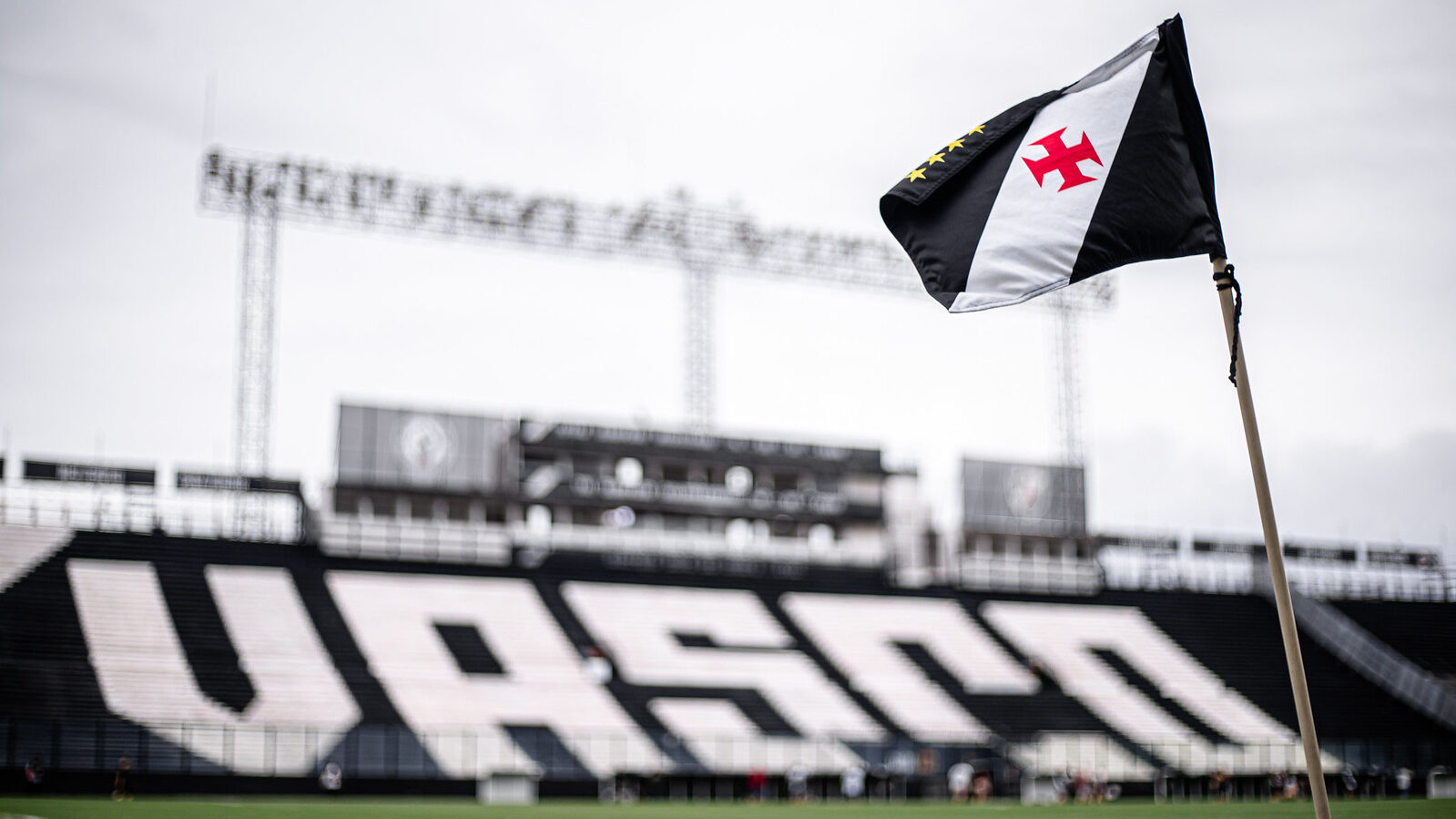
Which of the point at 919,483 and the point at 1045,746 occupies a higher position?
the point at 919,483

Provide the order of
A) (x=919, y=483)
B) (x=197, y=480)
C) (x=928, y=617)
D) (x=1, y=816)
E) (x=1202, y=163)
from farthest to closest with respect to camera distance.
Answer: (x=919, y=483) → (x=928, y=617) → (x=197, y=480) → (x=1, y=816) → (x=1202, y=163)

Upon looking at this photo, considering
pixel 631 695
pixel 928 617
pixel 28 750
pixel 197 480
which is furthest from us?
pixel 928 617

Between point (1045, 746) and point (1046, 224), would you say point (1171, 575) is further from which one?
point (1046, 224)

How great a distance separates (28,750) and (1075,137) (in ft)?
125

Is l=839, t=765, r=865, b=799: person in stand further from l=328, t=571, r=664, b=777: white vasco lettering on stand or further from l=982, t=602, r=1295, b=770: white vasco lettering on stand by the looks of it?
l=982, t=602, r=1295, b=770: white vasco lettering on stand

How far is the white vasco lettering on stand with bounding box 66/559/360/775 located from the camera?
4244 centimetres

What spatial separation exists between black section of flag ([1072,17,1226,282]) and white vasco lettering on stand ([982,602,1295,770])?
4518 centimetres

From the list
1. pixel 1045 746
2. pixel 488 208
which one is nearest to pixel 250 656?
pixel 488 208

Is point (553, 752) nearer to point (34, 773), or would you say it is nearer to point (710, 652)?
point (710, 652)

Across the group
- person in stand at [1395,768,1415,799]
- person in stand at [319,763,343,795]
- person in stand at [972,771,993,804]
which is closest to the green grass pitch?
person in stand at [319,763,343,795]

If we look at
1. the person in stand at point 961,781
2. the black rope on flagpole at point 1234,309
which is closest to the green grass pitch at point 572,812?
the person in stand at point 961,781

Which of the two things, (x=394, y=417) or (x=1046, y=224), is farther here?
(x=394, y=417)

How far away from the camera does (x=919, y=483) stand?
69750 mm

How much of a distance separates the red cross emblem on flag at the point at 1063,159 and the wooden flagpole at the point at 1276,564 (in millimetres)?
1499
